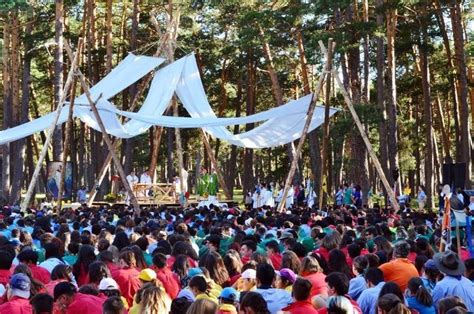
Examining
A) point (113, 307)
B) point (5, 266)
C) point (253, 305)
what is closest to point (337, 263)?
point (253, 305)

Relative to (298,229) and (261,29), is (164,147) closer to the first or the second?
(261,29)

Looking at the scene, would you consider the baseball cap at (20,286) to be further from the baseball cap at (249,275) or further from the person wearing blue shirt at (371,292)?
the person wearing blue shirt at (371,292)

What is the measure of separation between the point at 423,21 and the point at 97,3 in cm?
1957

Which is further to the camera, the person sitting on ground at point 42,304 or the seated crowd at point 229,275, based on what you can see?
the seated crowd at point 229,275

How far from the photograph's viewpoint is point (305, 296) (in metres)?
6.17

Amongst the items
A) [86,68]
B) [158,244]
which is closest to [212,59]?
[86,68]

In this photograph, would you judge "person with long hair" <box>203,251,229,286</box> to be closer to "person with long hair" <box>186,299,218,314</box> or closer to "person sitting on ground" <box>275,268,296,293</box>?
"person sitting on ground" <box>275,268,296,293</box>

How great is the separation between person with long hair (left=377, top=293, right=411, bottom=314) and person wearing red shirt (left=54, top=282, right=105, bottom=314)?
88.5 inches

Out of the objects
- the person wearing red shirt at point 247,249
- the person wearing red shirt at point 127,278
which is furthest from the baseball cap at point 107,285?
the person wearing red shirt at point 247,249

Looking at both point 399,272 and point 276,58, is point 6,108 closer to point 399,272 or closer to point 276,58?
point 276,58

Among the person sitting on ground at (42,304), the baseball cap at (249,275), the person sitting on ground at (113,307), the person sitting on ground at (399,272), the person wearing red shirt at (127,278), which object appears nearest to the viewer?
the person sitting on ground at (113,307)

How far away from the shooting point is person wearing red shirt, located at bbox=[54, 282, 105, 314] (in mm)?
6137

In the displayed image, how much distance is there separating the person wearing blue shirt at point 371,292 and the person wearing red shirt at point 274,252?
97.9 inches

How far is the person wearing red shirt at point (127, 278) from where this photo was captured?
7973mm
